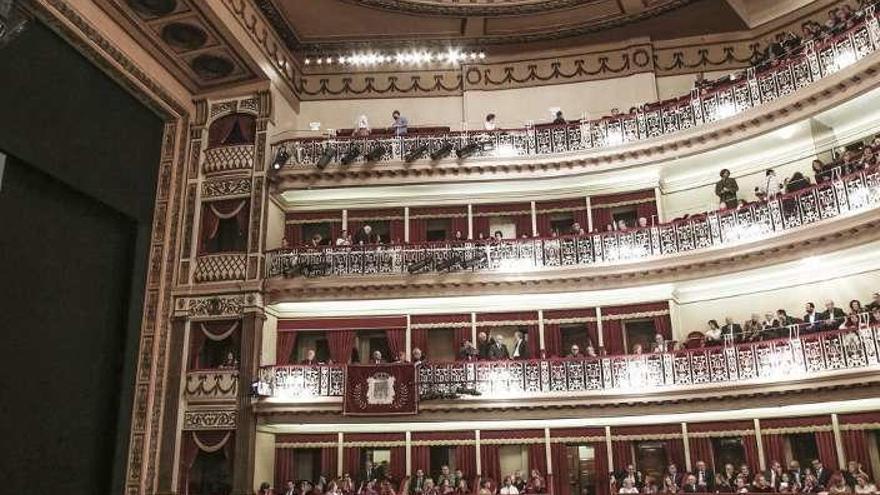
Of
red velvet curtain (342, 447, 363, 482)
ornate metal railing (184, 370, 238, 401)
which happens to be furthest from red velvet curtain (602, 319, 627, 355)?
ornate metal railing (184, 370, 238, 401)

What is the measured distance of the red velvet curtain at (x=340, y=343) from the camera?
17.9 meters

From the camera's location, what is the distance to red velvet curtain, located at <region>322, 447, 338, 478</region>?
56.3 ft

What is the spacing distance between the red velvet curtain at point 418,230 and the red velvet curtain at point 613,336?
5.04 meters

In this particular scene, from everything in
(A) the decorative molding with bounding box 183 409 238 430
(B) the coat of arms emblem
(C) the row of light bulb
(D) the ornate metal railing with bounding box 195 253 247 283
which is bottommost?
(A) the decorative molding with bounding box 183 409 238 430

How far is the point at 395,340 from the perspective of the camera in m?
18.0

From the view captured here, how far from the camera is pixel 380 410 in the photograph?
51.9 ft

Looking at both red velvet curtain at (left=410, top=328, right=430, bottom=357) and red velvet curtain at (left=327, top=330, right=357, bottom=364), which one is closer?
red velvet curtain at (left=327, top=330, right=357, bottom=364)

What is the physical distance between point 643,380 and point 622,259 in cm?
281

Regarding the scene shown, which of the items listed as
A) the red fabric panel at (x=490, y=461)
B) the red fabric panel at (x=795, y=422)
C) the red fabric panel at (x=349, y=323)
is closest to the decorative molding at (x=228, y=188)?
the red fabric panel at (x=349, y=323)

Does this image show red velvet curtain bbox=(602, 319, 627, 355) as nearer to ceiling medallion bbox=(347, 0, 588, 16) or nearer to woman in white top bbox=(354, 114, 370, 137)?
woman in white top bbox=(354, 114, 370, 137)

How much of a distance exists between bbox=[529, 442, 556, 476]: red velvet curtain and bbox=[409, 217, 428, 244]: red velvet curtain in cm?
585

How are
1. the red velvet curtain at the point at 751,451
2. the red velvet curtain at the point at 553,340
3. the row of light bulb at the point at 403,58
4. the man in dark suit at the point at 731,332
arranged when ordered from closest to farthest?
the man in dark suit at the point at 731,332
the red velvet curtain at the point at 751,451
the red velvet curtain at the point at 553,340
the row of light bulb at the point at 403,58

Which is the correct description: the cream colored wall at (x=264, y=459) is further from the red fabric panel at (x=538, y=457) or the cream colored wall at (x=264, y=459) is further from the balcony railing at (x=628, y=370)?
the red fabric panel at (x=538, y=457)

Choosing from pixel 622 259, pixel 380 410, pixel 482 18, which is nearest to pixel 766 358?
pixel 622 259
